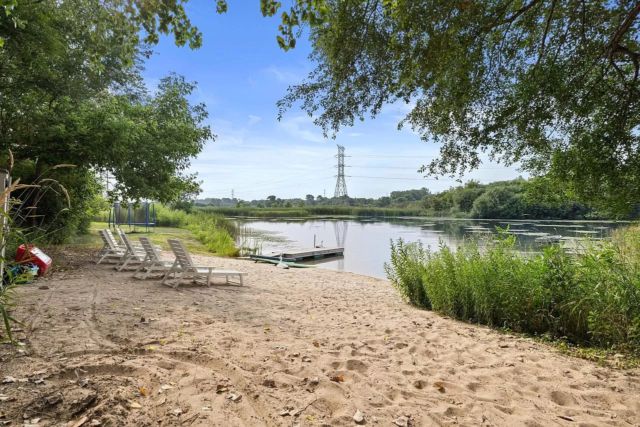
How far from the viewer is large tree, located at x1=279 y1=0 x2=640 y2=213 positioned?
5.12 m

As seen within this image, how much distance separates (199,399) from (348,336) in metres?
2.18

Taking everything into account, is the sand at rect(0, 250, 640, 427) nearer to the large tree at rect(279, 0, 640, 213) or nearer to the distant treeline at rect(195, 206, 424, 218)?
the large tree at rect(279, 0, 640, 213)

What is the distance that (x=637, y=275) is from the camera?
4684 millimetres

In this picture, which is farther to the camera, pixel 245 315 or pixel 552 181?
pixel 552 181

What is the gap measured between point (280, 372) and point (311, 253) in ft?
48.1

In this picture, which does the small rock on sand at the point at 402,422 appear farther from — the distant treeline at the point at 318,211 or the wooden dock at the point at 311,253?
the distant treeline at the point at 318,211

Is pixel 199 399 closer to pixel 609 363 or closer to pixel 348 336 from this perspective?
pixel 348 336

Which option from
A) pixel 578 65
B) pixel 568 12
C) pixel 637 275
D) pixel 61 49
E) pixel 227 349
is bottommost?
pixel 227 349

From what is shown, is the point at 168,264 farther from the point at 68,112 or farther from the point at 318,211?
the point at 318,211

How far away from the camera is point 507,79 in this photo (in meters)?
5.92

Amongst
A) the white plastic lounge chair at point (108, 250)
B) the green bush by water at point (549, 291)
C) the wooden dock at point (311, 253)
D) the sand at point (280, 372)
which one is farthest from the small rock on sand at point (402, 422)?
the wooden dock at point (311, 253)

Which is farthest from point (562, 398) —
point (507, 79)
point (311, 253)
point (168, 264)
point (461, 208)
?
point (461, 208)

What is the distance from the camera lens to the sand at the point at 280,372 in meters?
2.53

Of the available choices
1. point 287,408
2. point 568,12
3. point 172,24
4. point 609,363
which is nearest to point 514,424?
point 287,408
